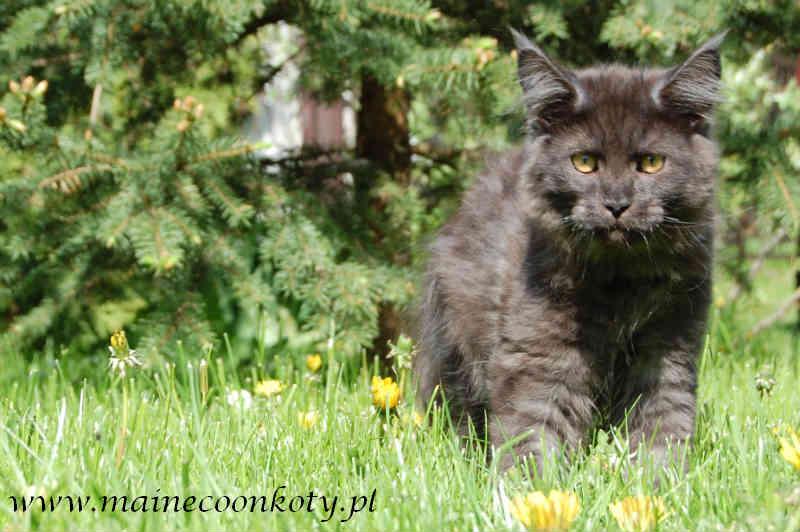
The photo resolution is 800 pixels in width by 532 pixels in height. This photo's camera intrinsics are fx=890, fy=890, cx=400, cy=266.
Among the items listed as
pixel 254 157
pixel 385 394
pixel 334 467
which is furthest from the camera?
pixel 254 157

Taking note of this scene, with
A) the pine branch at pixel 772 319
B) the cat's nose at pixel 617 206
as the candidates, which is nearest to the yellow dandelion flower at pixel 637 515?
the cat's nose at pixel 617 206

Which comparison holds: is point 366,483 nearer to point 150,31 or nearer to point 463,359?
point 463,359

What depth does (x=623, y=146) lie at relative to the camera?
2018 millimetres

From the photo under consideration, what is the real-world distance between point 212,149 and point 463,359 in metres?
0.96

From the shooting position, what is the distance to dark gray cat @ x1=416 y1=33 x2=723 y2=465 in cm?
202

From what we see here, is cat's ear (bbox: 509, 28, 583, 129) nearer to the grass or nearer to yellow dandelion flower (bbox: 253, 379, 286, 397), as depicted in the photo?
the grass

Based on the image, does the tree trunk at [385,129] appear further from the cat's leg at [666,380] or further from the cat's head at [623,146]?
the cat's leg at [666,380]

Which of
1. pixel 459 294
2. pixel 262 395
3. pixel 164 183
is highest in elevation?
pixel 164 183

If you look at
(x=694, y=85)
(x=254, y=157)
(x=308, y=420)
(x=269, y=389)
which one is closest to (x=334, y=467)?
(x=308, y=420)

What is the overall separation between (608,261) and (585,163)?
0.77 ft

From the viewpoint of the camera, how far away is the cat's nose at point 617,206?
1.93 m

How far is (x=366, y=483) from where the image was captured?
1.74 metres

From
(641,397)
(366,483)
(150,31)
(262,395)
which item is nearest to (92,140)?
(150,31)

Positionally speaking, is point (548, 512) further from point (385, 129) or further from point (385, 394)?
point (385, 129)
